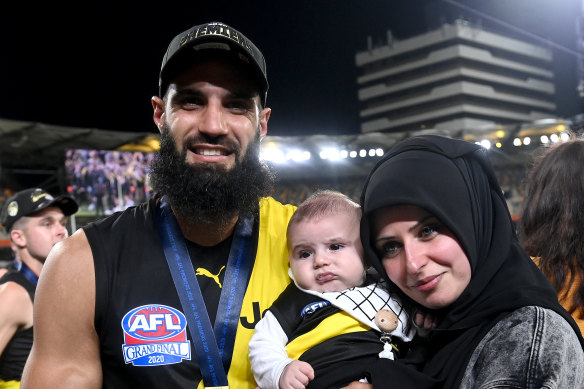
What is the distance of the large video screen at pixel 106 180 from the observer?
1912cm

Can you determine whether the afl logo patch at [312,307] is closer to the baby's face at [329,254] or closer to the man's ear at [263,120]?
the baby's face at [329,254]

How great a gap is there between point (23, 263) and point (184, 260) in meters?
2.99

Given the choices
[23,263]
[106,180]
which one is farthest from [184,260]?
[106,180]

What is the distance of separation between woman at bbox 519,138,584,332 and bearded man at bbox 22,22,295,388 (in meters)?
1.25

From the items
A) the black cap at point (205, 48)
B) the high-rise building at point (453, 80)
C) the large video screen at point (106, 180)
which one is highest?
the high-rise building at point (453, 80)

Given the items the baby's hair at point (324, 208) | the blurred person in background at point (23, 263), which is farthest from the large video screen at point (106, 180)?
the baby's hair at point (324, 208)

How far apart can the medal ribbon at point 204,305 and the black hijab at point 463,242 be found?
0.63 metres

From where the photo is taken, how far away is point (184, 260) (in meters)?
2.17

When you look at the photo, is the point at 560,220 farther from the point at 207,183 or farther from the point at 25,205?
the point at 25,205

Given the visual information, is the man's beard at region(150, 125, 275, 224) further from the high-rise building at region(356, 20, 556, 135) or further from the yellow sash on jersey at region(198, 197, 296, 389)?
the high-rise building at region(356, 20, 556, 135)

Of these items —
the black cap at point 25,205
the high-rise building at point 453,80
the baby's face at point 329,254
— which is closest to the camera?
the baby's face at point 329,254

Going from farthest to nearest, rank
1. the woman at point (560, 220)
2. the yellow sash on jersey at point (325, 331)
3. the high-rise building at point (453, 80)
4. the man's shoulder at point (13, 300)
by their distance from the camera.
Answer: the high-rise building at point (453, 80) → the man's shoulder at point (13, 300) → the woman at point (560, 220) → the yellow sash on jersey at point (325, 331)

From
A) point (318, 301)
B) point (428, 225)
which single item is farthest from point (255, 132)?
point (428, 225)

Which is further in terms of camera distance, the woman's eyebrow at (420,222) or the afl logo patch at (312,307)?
the afl logo patch at (312,307)
